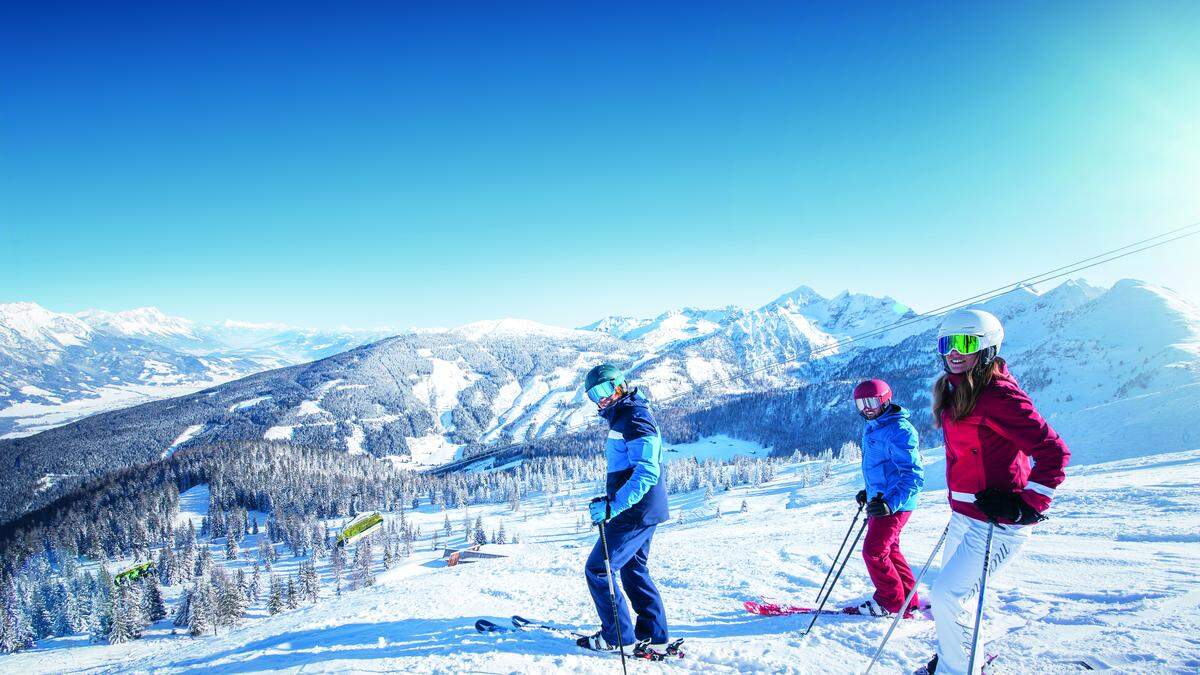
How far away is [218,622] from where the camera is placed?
4706cm

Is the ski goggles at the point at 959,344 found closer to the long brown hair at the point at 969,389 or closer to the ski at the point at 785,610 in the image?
the long brown hair at the point at 969,389

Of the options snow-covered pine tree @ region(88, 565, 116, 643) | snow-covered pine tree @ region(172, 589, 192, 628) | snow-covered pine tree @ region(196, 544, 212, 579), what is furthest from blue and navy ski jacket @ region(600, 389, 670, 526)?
snow-covered pine tree @ region(196, 544, 212, 579)

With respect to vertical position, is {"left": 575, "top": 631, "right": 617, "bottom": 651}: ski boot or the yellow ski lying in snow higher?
{"left": 575, "top": 631, "right": 617, "bottom": 651}: ski boot

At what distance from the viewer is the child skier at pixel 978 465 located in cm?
372

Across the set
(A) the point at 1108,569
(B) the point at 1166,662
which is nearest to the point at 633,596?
(B) the point at 1166,662

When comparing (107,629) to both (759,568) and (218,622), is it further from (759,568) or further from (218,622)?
(759,568)

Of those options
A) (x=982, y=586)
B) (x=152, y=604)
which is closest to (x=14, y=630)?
(x=152, y=604)

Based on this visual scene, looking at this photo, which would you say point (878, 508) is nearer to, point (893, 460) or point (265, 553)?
point (893, 460)

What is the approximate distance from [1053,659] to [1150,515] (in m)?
11.7

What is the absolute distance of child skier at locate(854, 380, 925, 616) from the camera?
6.24 m

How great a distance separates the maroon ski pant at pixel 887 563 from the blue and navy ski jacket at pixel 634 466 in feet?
9.64

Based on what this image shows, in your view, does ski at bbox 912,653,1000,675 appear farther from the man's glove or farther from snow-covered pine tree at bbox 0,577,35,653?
snow-covered pine tree at bbox 0,577,35,653

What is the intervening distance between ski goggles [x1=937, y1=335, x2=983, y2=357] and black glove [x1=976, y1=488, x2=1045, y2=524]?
118 cm

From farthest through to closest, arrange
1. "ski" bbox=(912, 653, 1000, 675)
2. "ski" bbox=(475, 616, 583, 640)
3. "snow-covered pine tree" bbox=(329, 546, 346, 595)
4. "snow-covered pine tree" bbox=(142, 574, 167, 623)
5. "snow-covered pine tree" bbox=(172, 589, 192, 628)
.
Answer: "snow-covered pine tree" bbox=(329, 546, 346, 595), "snow-covered pine tree" bbox=(142, 574, 167, 623), "snow-covered pine tree" bbox=(172, 589, 192, 628), "ski" bbox=(475, 616, 583, 640), "ski" bbox=(912, 653, 1000, 675)
